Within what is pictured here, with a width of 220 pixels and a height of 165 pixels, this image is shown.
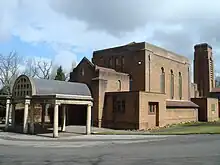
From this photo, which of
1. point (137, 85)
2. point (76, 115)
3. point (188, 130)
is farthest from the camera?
point (137, 85)

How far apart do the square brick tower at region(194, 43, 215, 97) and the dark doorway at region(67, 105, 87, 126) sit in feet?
151

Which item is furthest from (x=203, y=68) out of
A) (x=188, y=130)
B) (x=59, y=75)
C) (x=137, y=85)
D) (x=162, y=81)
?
(x=188, y=130)

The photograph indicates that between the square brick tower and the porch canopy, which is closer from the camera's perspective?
the porch canopy

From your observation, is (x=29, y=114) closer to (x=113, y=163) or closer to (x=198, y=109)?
(x=113, y=163)

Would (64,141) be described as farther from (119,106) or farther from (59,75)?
(59,75)

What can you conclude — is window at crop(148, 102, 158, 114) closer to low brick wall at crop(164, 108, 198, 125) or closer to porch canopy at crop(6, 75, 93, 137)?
low brick wall at crop(164, 108, 198, 125)

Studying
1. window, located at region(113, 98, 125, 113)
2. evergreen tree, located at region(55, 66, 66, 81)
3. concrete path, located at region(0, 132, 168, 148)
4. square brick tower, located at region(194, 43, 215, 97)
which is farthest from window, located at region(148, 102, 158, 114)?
square brick tower, located at region(194, 43, 215, 97)

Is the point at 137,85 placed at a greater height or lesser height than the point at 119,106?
greater

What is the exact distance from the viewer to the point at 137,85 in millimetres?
45281

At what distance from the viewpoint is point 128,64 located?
46656 mm

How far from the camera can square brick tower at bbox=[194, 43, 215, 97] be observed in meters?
80.3

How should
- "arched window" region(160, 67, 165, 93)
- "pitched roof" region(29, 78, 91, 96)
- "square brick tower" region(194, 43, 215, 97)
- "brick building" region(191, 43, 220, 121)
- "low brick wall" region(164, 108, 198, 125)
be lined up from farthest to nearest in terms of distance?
"square brick tower" region(194, 43, 215, 97)
"brick building" region(191, 43, 220, 121)
"arched window" region(160, 67, 165, 93)
"low brick wall" region(164, 108, 198, 125)
"pitched roof" region(29, 78, 91, 96)

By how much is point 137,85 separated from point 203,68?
4112 cm

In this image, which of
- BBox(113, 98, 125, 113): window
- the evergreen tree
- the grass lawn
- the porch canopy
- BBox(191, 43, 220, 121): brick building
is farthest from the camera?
BBox(191, 43, 220, 121): brick building
